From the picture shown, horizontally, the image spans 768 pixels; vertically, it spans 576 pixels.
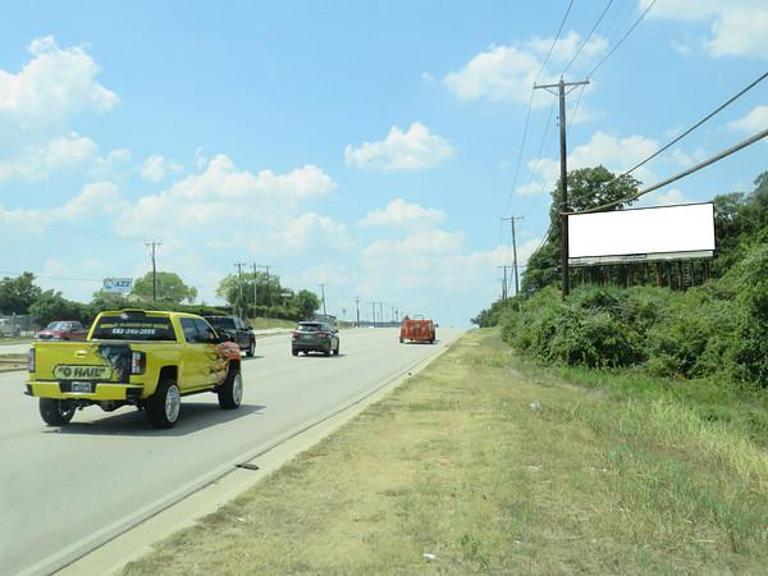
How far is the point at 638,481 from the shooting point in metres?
8.10

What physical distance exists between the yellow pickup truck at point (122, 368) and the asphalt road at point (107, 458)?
0.46 meters

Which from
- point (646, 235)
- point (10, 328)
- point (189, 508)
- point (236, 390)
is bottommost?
point (189, 508)

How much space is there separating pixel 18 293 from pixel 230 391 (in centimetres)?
11286

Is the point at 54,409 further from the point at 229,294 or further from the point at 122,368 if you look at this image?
the point at 229,294

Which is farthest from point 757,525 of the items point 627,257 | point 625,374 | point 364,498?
point 627,257

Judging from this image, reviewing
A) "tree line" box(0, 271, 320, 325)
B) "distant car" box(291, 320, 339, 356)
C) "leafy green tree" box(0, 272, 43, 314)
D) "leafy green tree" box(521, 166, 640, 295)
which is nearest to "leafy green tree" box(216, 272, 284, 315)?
"tree line" box(0, 271, 320, 325)

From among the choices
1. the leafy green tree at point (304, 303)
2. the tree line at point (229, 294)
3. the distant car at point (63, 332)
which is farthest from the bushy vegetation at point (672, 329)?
the leafy green tree at point (304, 303)

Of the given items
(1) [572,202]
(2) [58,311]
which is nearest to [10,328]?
(2) [58,311]

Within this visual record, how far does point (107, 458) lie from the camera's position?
412 inches

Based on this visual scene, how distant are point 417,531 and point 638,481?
9.49 ft

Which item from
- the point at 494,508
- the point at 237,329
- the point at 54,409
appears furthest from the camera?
the point at 237,329

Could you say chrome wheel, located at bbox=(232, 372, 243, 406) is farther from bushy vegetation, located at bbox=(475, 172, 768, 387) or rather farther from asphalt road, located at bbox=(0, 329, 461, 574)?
bushy vegetation, located at bbox=(475, 172, 768, 387)

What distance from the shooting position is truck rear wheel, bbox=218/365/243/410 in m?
16.3

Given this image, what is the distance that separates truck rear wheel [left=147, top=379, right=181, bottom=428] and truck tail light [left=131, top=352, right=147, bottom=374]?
0.56m
